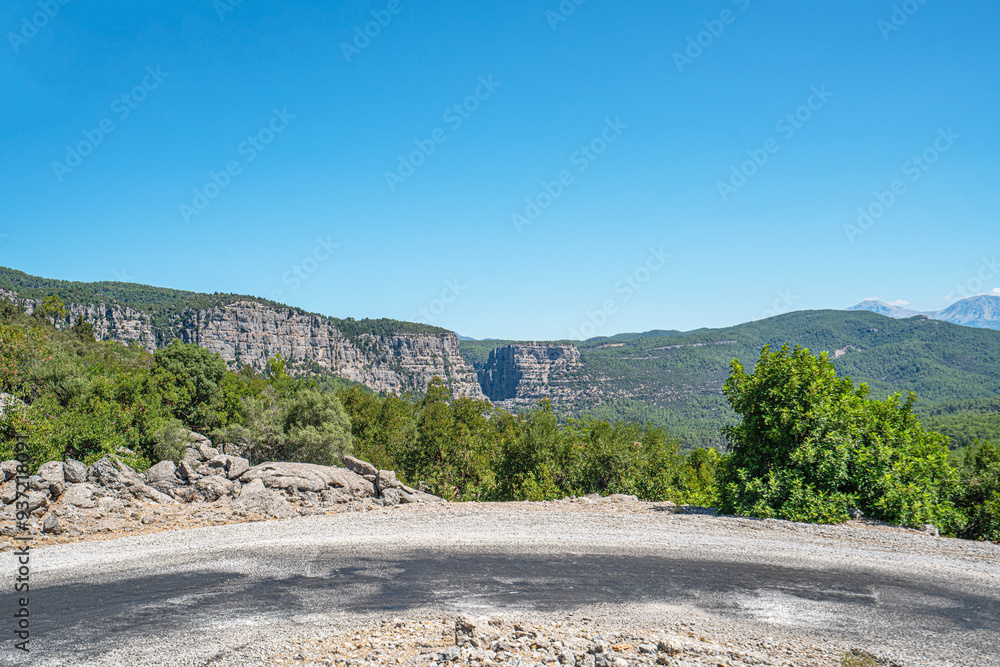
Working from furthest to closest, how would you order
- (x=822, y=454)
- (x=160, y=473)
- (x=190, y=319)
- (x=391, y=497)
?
(x=190, y=319) → (x=391, y=497) → (x=160, y=473) → (x=822, y=454)

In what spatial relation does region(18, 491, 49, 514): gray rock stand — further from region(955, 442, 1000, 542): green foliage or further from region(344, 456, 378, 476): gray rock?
region(955, 442, 1000, 542): green foliage

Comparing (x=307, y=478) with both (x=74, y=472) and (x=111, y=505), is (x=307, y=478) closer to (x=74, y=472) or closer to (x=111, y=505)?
(x=111, y=505)

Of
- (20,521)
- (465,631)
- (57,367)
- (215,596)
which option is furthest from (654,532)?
(57,367)

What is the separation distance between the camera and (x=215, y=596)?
11133 millimetres

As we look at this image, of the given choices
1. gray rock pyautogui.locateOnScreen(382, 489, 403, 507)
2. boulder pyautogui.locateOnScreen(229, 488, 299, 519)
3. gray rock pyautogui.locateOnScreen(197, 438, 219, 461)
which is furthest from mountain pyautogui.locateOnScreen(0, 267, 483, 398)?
boulder pyautogui.locateOnScreen(229, 488, 299, 519)

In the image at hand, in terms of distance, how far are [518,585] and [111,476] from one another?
1484 cm

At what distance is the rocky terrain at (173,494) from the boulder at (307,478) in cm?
4

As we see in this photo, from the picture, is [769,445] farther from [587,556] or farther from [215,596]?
[215,596]

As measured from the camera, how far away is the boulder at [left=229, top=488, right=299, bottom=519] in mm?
18062

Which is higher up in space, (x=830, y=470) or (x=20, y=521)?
(x=830, y=470)

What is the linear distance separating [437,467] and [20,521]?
64.9ft

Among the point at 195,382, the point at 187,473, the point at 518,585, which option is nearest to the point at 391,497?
the point at 187,473

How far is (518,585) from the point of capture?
Answer: 11828mm

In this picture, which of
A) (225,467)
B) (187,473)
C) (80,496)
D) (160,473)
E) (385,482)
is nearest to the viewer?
(80,496)
